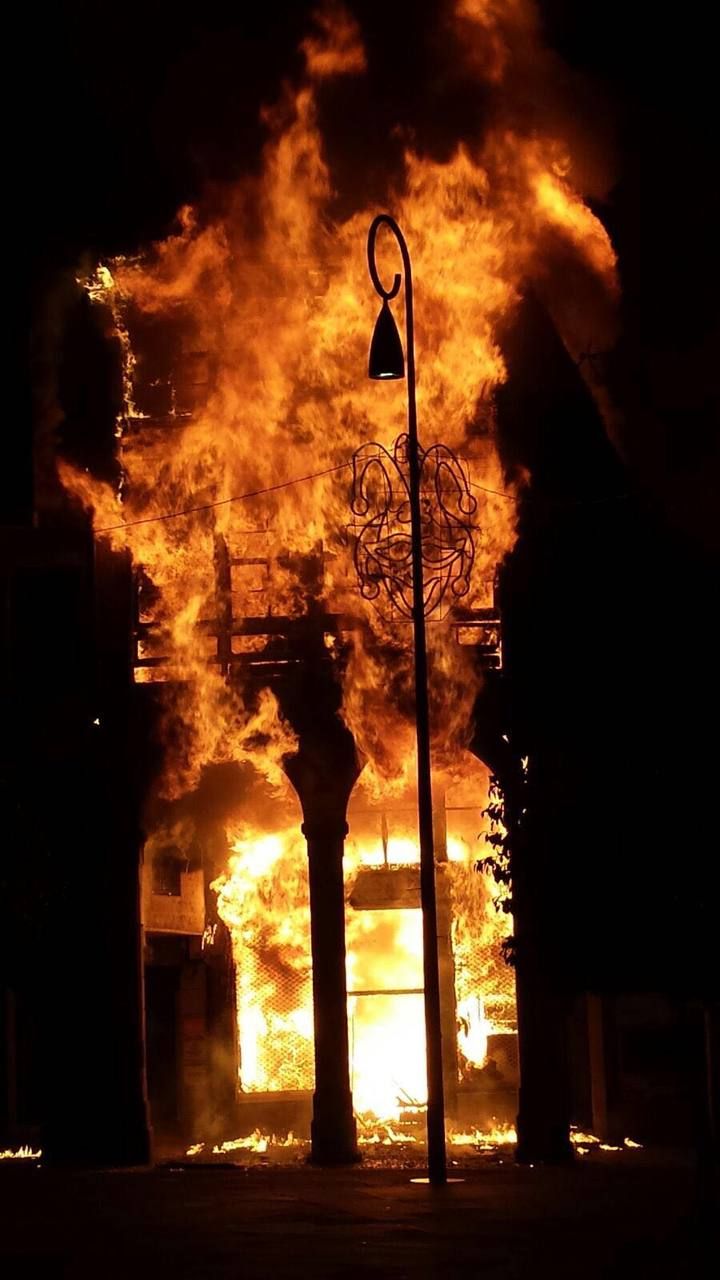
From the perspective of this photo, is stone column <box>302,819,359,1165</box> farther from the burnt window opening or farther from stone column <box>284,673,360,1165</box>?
the burnt window opening

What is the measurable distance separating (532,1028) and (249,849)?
6844mm

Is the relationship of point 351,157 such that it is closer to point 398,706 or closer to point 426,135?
point 426,135

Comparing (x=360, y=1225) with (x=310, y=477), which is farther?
(x=310, y=477)

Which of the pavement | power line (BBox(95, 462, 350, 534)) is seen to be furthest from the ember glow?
the pavement

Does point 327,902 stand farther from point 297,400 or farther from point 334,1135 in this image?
point 297,400

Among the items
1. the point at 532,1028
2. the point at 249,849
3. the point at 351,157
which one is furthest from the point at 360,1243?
the point at 351,157

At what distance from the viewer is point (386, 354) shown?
2348 cm

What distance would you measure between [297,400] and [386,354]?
19.2 ft

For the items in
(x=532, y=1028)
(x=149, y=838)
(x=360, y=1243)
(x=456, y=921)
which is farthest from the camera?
(x=456, y=921)

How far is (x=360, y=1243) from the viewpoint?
17.6 metres

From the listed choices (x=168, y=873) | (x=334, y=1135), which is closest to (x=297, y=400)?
(x=168, y=873)

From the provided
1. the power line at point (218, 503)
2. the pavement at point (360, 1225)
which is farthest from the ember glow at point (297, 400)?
the pavement at point (360, 1225)

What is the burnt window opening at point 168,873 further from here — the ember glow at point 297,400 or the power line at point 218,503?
the power line at point 218,503

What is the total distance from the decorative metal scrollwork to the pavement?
8361 mm
